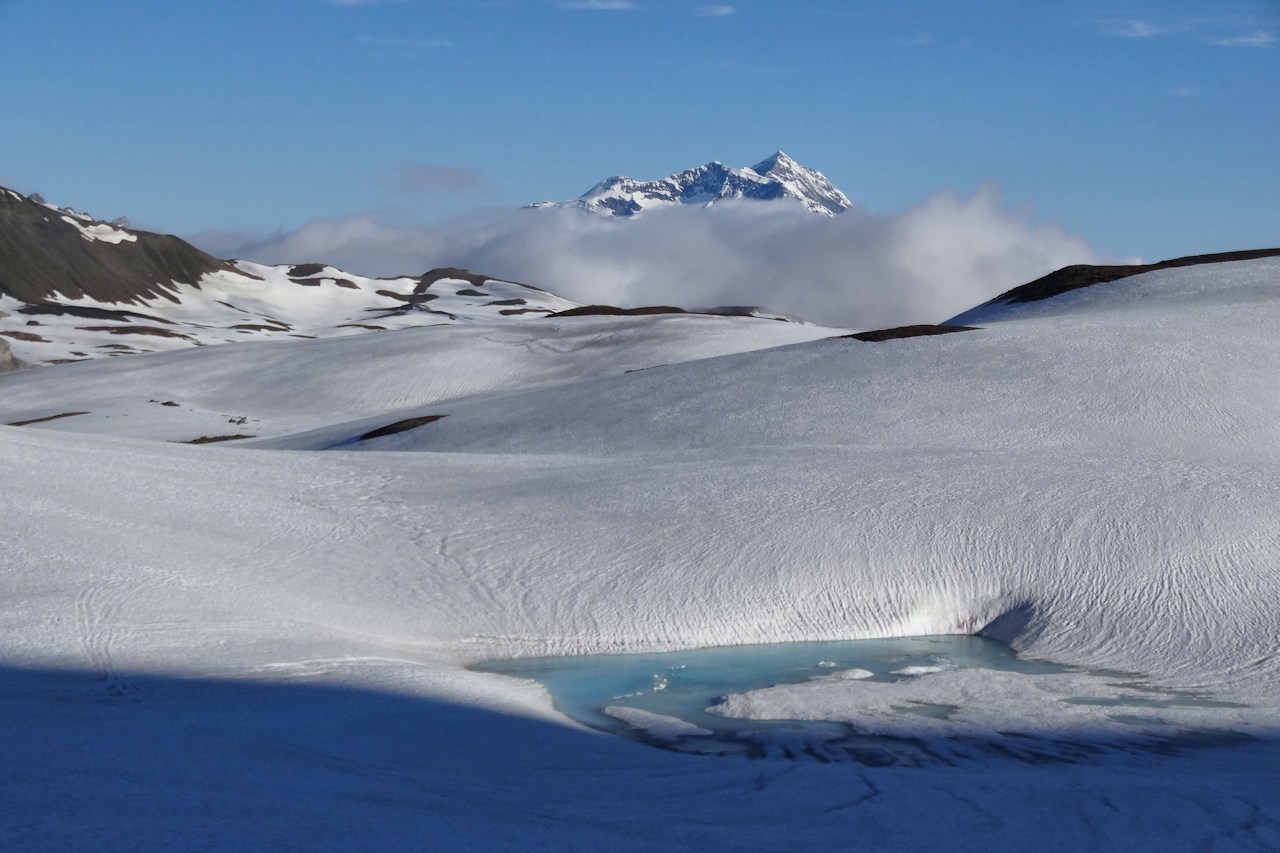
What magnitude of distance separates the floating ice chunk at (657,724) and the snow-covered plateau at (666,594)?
6 centimetres

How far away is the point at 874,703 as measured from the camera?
1394cm

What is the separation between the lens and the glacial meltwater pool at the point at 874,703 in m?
12.5

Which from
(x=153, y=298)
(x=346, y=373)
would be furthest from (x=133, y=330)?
(x=346, y=373)

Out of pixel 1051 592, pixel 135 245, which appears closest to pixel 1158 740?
pixel 1051 592

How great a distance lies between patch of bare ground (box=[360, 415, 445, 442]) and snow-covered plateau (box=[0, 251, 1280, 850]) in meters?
1.63

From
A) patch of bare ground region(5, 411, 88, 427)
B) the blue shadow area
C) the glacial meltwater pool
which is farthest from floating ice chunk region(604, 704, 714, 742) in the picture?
patch of bare ground region(5, 411, 88, 427)

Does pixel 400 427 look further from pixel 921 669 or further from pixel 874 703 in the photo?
pixel 874 703

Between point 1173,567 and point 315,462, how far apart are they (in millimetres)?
16266

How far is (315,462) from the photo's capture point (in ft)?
79.8

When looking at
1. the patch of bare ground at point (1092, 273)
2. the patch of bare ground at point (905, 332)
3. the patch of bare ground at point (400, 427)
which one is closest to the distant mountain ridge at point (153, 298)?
the patch of bare ground at point (400, 427)

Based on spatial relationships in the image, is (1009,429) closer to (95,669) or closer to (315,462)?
(315,462)

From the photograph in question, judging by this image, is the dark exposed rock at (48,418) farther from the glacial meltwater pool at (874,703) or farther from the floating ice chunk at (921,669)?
the floating ice chunk at (921,669)

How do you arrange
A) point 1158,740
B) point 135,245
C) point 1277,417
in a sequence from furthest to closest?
point 135,245
point 1277,417
point 1158,740

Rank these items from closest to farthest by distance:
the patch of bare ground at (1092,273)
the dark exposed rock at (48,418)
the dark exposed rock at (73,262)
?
the patch of bare ground at (1092,273), the dark exposed rock at (48,418), the dark exposed rock at (73,262)
